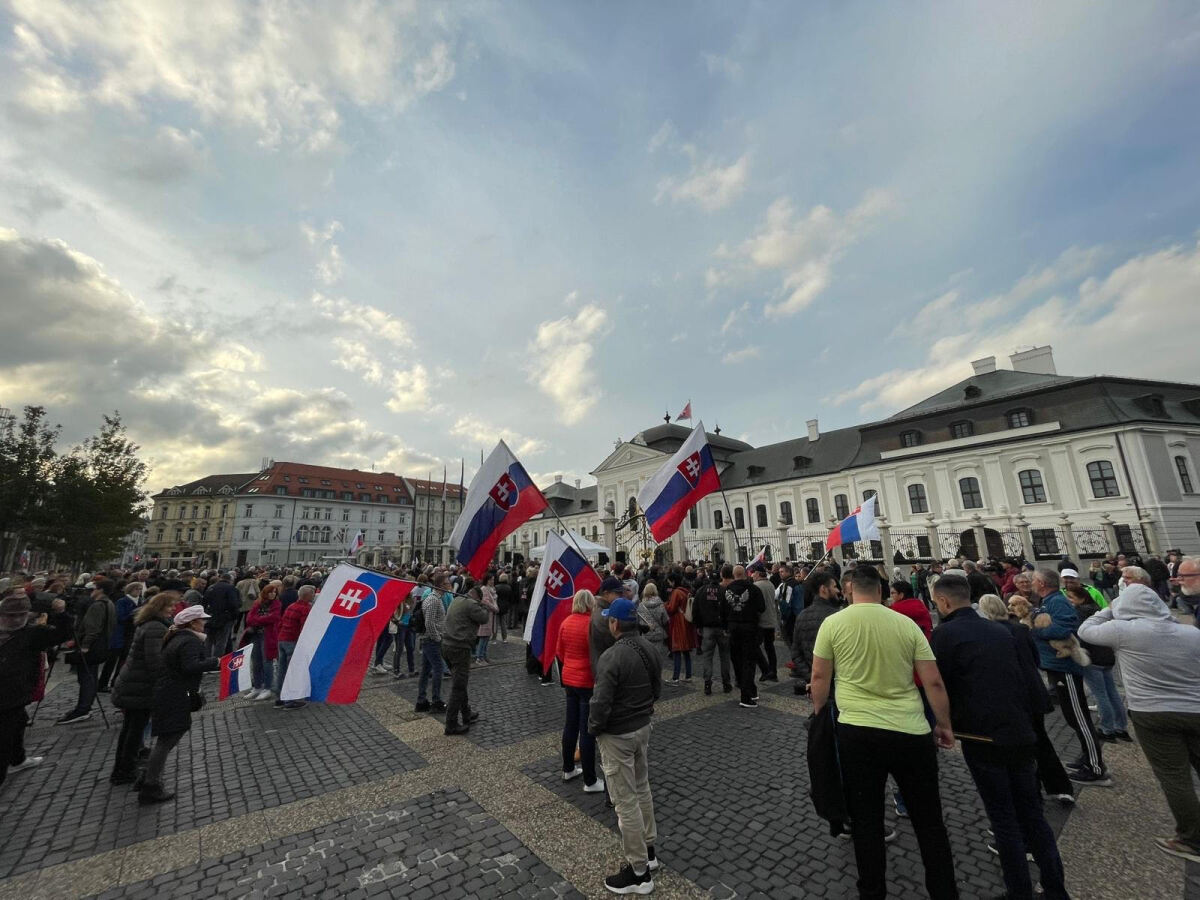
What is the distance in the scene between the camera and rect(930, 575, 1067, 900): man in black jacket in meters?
3.20

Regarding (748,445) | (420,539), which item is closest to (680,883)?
(748,445)

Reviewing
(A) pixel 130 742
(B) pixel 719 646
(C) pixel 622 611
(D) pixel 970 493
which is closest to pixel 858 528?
(B) pixel 719 646

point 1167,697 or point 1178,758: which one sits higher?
point 1167,697

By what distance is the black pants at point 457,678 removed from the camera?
6926mm

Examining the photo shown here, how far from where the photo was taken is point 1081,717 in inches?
201

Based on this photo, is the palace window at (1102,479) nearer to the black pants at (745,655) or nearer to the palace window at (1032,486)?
the palace window at (1032,486)

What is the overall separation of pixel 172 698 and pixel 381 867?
2922mm

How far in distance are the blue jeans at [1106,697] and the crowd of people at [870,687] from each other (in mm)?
18

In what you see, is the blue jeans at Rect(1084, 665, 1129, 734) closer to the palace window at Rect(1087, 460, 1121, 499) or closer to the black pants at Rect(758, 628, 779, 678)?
the black pants at Rect(758, 628, 779, 678)

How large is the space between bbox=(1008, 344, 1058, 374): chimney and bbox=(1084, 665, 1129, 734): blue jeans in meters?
38.8

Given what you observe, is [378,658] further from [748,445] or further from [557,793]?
[748,445]

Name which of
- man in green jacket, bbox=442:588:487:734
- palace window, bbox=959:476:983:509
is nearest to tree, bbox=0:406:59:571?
man in green jacket, bbox=442:588:487:734

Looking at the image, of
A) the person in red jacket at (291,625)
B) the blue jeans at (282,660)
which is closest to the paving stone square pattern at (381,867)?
the person in red jacket at (291,625)

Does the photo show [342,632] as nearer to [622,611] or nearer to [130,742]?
[130,742]
